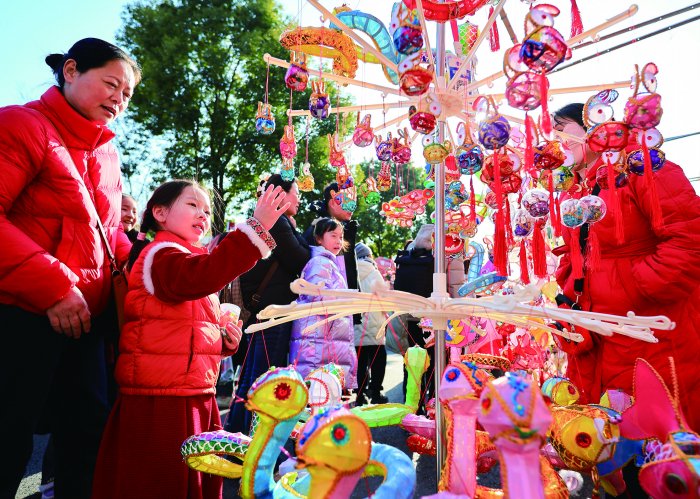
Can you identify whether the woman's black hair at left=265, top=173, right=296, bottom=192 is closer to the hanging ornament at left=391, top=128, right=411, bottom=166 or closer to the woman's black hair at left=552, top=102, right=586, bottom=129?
the hanging ornament at left=391, top=128, right=411, bottom=166

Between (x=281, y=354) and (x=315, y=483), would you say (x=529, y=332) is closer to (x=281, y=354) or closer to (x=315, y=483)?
(x=281, y=354)

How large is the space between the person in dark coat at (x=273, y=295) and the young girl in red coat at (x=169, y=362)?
3.96ft

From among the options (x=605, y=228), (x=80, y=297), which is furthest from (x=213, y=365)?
(x=605, y=228)

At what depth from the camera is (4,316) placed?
5.11 feet

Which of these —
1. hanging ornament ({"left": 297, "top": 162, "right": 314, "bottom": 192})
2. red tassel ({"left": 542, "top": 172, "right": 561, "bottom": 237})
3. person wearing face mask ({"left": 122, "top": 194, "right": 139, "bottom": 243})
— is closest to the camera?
red tassel ({"left": 542, "top": 172, "right": 561, "bottom": 237})

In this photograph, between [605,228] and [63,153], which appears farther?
[605,228]

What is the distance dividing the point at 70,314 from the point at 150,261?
0.29m

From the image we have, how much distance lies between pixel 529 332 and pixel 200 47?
12670 millimetres

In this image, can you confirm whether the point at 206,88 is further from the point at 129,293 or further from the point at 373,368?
the point at 129,293

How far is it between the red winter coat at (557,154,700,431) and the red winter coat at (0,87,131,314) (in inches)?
69.2

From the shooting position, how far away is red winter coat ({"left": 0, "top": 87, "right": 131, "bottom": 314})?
5.04 ft

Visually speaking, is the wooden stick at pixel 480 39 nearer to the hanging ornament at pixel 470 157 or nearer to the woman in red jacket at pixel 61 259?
the hanging ornament at pixel 470 157

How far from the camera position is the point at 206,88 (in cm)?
1315

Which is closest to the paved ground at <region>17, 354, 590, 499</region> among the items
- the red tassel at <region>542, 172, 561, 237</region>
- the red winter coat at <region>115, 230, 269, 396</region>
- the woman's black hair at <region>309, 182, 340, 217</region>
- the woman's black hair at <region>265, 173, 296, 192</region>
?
the red winter coat at <region>115, 230, 269, 396</region>
